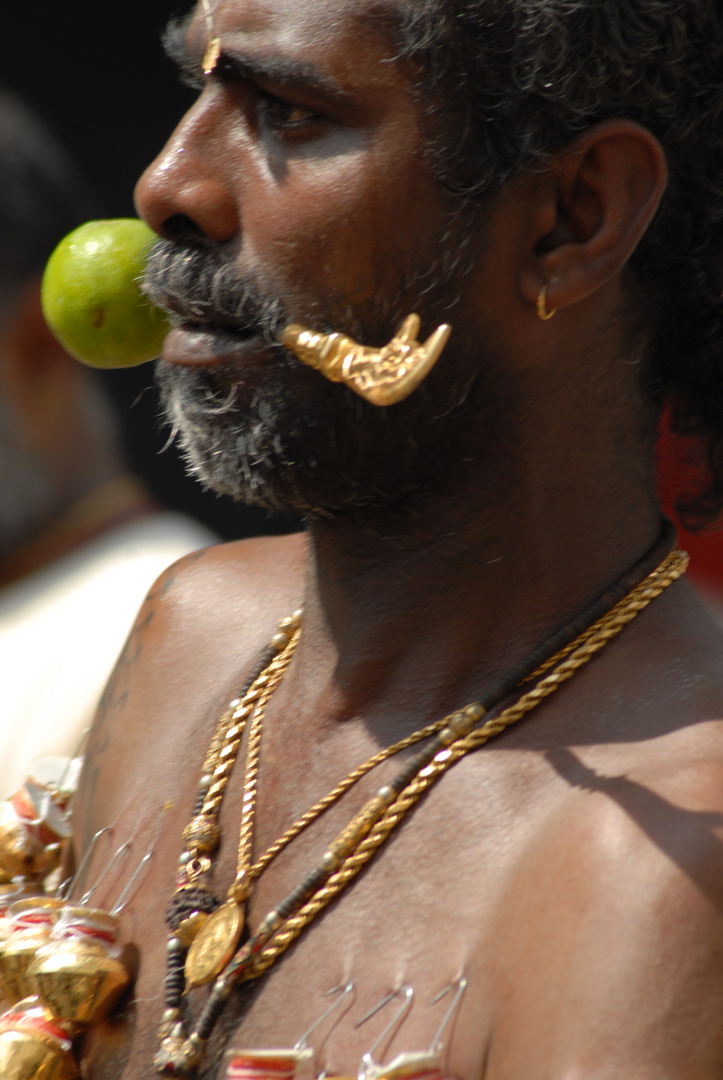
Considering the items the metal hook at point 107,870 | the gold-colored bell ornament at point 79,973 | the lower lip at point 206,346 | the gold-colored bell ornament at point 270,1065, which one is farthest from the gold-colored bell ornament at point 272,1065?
the lower lip at point 206,346

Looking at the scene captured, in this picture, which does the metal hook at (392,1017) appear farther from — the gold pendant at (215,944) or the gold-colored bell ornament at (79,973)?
the gold-colored bell ornament at (79,973)

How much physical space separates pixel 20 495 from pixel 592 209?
2294 mm

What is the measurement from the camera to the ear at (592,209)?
1.81 metres

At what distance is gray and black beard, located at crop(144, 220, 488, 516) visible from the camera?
1784mm

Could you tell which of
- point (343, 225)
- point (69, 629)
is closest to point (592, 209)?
point (343, 225)

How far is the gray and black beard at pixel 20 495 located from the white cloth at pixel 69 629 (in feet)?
0.48

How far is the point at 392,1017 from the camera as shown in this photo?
5.01 ft

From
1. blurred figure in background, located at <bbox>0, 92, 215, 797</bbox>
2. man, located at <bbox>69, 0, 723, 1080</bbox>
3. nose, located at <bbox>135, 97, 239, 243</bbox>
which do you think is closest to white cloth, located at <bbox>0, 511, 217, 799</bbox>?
blurred figure in background, located at <bbox>0, 92, 215, 797</bbox>

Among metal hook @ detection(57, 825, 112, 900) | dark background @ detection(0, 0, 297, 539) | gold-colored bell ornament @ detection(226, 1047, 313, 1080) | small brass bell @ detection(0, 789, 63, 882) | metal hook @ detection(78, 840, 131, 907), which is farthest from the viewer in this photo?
dark background @ detection(0, 0, 297, 539)

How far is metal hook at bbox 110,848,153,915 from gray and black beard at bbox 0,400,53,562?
1852 millimetres

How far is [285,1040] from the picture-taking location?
161cm

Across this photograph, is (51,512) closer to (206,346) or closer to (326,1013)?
(206,346)

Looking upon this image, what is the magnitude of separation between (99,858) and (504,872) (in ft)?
2.77

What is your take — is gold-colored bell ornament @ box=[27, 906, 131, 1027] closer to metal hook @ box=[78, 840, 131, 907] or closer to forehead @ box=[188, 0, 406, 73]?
metal hook @ box=[78, 840, 131, 907]
